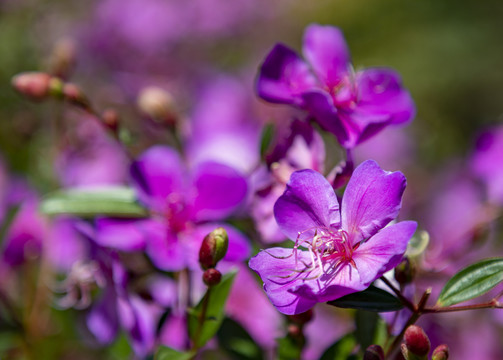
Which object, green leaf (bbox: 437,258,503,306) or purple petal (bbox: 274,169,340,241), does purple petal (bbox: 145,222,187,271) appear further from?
green leaf (bbox: 437,258,503,306)

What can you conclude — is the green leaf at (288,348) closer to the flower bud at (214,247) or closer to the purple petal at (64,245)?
the flower bud at (214,247)

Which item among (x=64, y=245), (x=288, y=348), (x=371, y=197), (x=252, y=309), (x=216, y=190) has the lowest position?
(x=252, y=309)

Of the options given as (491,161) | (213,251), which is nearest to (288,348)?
(213,251)

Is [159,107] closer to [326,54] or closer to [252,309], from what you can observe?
[326,54]

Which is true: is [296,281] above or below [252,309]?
above

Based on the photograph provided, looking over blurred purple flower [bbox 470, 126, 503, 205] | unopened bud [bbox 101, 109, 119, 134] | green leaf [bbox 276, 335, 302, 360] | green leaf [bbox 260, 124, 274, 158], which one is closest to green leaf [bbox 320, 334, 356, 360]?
green leaf [bbox 276, 335, 302, 360]

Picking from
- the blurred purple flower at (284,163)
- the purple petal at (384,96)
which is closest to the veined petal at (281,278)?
the blurred purple flower at (284,163)

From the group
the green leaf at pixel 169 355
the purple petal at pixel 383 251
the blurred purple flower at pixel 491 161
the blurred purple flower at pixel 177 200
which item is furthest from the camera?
the blurred purple flower at pixel 491 161
